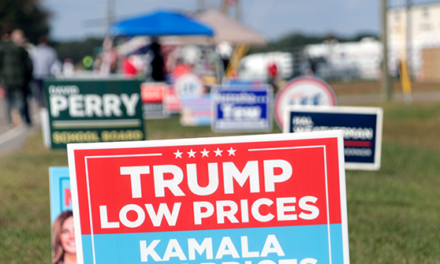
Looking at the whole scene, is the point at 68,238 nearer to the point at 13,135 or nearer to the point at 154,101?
the point at 13,135

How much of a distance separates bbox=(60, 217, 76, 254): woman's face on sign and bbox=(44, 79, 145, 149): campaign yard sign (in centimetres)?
148

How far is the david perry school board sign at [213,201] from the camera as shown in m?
2.54

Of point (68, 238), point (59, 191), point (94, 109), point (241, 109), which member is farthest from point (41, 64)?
point (68, 238)

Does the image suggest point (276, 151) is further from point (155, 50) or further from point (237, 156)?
point (155, 50)

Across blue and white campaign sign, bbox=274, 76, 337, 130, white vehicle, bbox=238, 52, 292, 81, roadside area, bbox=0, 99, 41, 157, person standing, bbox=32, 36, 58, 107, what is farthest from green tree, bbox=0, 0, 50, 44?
blue and white campaign sign, bbox=274, 76, 337, 130

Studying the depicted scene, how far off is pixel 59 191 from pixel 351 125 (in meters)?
2.07

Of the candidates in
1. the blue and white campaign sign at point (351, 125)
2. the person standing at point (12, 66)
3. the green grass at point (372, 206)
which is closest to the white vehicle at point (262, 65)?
the person standing at point (12, 66)

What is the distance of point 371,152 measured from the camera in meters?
4.84

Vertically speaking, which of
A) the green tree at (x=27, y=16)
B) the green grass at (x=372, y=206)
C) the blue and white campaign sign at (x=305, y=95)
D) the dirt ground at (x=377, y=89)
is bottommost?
the dirt ground at (x=377, y=89)

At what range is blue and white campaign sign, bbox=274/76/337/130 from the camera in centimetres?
641

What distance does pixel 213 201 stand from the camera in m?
2.57

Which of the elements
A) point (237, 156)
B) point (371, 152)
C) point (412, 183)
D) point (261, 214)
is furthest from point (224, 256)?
point (412, 183)

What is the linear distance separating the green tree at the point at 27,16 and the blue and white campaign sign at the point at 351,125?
59.7m

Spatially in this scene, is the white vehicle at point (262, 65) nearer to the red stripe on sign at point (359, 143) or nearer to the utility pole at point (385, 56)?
the utility pole at point (385, 56)
